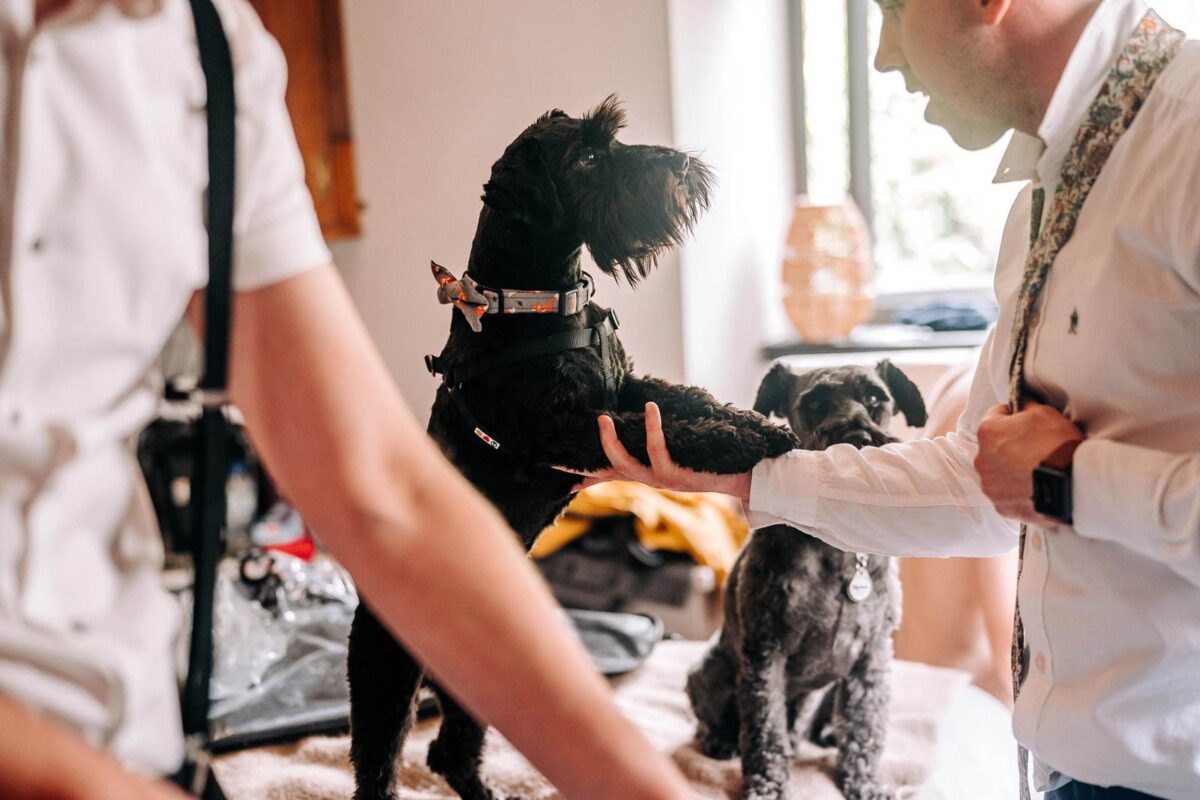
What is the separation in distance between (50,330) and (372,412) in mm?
157

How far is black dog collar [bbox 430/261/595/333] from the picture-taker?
86cm

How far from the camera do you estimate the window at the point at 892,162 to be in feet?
3.76

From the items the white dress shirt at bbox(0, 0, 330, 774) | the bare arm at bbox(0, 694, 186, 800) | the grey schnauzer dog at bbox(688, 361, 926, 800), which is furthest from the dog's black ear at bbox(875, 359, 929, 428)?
the bare arm at bbox(0, 694, 186, 800)

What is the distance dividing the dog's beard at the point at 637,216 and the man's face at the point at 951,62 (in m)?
0.20

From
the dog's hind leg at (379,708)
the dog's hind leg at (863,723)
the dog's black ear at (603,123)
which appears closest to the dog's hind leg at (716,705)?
the dog's hind leg at (863,723)

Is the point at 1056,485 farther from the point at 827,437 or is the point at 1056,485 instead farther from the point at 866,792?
the point at 866,792

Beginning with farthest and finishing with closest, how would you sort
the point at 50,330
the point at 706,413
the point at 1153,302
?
the point at 706,413 → the point at 1153,302 → the point at 50,330

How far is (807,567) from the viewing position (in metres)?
1.07

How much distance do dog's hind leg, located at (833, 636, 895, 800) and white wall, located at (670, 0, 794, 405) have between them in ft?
0.98

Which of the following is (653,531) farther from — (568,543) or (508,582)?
(508,582)

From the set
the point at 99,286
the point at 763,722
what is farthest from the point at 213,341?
the point at 763,722

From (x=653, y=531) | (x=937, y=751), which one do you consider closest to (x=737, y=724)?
(x=937, y=751)

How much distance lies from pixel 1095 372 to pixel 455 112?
561 mm

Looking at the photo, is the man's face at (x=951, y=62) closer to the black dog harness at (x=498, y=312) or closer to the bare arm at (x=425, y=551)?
the black dog harness at (x=498, y=312)
